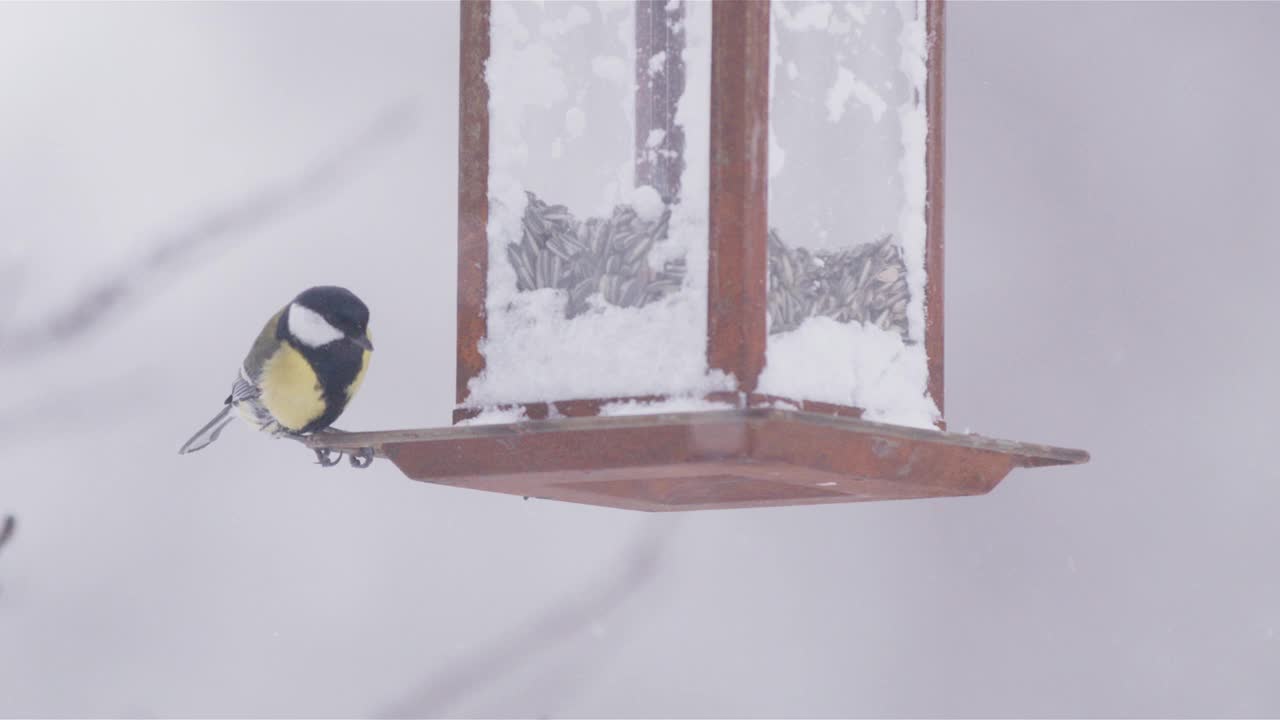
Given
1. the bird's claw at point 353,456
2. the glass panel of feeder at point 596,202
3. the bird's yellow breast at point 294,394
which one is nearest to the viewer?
the glass panel of feeder at point 596,202

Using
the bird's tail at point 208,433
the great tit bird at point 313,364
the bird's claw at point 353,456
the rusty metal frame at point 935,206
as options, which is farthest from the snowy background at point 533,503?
the rusty metal frame at point 935,206

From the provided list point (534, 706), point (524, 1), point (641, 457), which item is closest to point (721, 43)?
point (524, 1)

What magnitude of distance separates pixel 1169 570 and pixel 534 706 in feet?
9.26

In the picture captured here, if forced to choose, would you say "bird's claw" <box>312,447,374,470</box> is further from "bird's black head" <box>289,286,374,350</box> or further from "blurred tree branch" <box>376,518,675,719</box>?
"blurred tree branch" <box>376,518,675,719</box>

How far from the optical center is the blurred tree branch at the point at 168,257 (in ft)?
9.29

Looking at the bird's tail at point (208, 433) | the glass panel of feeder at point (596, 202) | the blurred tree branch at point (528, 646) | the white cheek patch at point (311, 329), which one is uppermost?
the glass panel of feeder at point (596, 202)

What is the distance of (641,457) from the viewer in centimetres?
285

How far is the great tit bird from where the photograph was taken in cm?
377

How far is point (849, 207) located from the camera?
3.15m

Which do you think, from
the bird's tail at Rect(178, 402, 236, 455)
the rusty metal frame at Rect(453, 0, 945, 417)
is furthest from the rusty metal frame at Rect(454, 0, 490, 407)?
the bird's tail at Rect(178, 402, 236, 455)

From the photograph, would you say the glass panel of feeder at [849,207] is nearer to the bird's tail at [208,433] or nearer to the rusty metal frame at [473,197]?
the rusty metal frame at [473,197]

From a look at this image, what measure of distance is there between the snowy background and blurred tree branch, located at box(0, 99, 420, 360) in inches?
99.4

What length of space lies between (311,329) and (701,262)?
1183 millimetres

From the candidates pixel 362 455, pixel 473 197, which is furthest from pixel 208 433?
A: pixel 473 197
